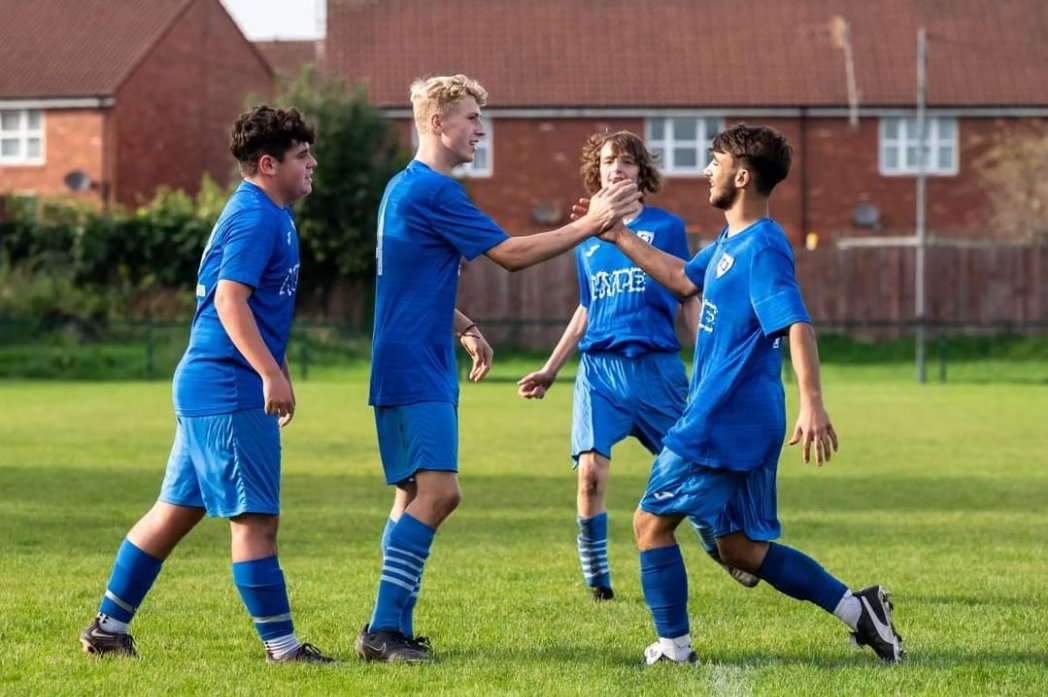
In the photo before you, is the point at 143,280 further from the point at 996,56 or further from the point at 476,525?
the point at 476,525

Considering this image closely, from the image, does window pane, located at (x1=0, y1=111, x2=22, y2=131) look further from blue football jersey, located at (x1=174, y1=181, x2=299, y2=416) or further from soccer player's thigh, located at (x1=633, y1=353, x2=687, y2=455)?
blue football jersey, located at (x1=174, y1=181, x2=299, y2=416)

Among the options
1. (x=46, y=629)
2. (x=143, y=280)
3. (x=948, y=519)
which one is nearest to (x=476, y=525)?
(x=948, y=519)

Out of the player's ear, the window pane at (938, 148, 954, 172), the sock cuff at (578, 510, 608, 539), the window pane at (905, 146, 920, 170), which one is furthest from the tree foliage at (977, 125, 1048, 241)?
the player's ear

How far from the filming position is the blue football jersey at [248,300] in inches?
275

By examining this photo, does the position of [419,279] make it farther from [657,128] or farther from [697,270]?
[657,128]

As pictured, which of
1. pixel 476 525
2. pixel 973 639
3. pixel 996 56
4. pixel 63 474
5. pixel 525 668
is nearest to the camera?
pixel 525 668

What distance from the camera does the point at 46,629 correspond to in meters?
Result: 8.05

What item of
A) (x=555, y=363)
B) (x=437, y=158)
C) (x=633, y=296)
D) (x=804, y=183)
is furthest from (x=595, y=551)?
(x=804, y=183)

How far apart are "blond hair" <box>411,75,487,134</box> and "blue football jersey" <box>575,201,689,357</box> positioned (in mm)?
2209

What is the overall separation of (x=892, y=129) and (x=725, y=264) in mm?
44350

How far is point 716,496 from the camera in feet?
23.3

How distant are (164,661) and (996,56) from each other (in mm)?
46833

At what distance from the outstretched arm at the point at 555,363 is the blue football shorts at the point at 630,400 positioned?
22 cm

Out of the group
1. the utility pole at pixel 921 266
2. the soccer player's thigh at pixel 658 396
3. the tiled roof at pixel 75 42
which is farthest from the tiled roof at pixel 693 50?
the soccer player's thigh at pixel 658 396
